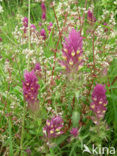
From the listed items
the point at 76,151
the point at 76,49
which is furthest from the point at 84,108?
the point at 76,49

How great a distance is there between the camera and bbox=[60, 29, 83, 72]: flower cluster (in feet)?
4.26

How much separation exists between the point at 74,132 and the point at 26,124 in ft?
2.02

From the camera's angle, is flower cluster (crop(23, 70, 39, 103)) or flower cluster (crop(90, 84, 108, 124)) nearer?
flower cluster (crop(90, 84, 108, 124))

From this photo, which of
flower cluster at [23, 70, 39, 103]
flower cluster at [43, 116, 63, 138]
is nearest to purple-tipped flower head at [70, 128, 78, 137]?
flower cluster at [43, 116, 63, 138]

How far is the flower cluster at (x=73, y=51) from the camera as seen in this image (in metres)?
1.30

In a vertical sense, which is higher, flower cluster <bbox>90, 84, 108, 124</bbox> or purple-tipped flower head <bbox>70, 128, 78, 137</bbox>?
flower cluster <bbox>90, 84, 108, 124</bbox>

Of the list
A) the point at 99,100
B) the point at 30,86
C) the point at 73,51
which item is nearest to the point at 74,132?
the point at 99,100

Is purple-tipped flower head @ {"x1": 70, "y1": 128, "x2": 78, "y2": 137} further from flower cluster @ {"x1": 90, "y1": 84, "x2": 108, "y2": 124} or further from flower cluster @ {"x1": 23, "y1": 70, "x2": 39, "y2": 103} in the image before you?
flower cluster @ {"x1": 23, "y1": 70, "x2": 39, "y2": 103}

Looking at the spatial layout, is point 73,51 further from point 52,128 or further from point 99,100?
point 52,128

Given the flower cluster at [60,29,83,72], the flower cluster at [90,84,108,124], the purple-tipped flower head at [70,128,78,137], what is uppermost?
the flower cluster at [60,29,83,72]

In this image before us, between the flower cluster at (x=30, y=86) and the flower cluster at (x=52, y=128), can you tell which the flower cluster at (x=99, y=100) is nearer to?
the flower cluster at (x=52, y=128)

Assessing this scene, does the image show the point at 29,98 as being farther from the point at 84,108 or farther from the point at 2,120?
the point at 2,120

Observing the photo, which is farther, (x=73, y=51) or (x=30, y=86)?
(x=30, y=86)

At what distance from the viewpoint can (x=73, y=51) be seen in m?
1.29
